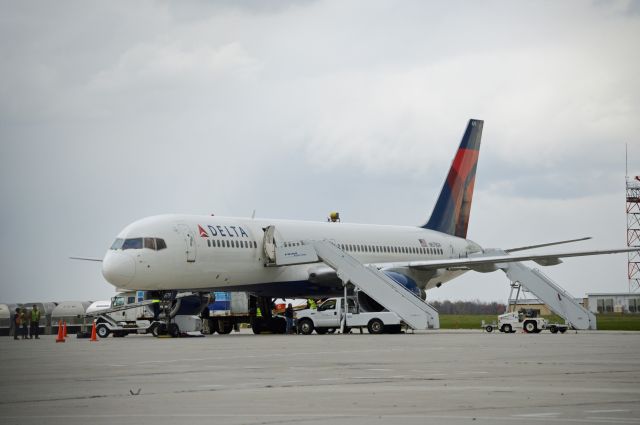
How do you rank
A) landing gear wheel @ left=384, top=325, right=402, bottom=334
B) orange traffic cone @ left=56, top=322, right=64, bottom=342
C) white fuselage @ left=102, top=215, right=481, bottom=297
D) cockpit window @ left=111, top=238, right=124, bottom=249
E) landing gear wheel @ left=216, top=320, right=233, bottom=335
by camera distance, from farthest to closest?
landing gear wheel @ left=216, top=320, right=233, bottom=335, landing gear wheel @ left=384, top=325, right=402, bottom=334, cockpit window @ left=111, top=238, right=124, bottom=249, white fuselage @ left=102, top=215, right=481, bottom=297, orange traffic cone @ left=56, top=322, right=64, bottom=342

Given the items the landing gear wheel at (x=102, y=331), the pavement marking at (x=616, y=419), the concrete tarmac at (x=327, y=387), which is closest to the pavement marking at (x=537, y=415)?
the concrete tarmac at (x=327, y=387)

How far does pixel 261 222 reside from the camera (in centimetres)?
4516

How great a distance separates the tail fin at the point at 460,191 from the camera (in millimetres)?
58906

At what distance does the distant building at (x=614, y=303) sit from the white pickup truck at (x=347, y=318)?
63.0 meters

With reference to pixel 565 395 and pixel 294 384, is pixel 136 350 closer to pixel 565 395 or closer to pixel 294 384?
pixel 294 384

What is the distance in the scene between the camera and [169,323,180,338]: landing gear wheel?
4018 cm

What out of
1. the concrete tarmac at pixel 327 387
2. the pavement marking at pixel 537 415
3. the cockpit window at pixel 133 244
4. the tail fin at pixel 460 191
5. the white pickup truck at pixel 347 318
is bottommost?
the pavement marking at pixel 537 415

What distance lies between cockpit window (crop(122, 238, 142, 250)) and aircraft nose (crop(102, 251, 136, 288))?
433 millimetres

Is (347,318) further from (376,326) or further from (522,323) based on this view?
(522,323)

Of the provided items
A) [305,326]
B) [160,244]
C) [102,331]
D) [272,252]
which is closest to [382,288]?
[305,326]

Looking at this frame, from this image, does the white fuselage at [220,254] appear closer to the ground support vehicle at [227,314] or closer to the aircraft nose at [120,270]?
the aircraft nose at [120,270]

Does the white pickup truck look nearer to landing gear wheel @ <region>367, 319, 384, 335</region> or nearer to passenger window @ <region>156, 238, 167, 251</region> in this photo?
landing gear wheel @ <region>367, 319, 384, 335</region>

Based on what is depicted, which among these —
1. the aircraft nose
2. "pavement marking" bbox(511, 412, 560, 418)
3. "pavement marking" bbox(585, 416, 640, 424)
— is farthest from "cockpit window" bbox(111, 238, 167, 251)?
"pavement marking" bbox(585, 416, 640, 424)

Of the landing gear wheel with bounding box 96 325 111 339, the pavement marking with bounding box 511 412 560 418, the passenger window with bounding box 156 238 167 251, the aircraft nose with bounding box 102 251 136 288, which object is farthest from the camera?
the landing gear wheel with bounding box 96 325 111 339
